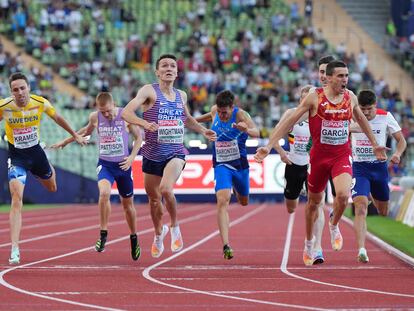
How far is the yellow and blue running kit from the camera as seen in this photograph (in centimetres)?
1442

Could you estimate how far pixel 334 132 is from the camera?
13.1m

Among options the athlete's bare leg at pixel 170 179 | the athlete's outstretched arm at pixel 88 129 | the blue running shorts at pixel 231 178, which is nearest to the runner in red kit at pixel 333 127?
the blue running shorts at pixel 231 178

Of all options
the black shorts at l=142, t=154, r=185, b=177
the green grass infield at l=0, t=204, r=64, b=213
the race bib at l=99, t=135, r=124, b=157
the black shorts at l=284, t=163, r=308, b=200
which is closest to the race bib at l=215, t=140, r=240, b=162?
the black shorts at l=142, t=154, r=185, b=177

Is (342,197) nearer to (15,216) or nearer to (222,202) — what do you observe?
(222,202)

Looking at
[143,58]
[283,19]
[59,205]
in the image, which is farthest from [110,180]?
[283,19]

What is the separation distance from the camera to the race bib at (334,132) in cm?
1301

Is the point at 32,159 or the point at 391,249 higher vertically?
the point at 32,159

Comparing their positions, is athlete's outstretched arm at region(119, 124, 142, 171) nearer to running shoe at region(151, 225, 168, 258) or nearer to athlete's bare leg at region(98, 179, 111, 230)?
athlete's bare leg at region(98, 179, 111, 230)

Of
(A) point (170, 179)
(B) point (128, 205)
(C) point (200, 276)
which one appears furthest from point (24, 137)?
(C) point (200, 276)

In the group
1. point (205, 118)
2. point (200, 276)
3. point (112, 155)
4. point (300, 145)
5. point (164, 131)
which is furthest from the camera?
point (300, 145)

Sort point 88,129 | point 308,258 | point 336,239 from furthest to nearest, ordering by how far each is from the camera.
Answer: point 88,129 < point 336,239 < point 308,258

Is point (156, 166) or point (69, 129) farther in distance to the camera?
point (69, 129)

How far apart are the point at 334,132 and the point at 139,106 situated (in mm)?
2348

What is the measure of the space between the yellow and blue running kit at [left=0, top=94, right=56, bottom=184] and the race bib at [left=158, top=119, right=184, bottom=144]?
4.46 ft
